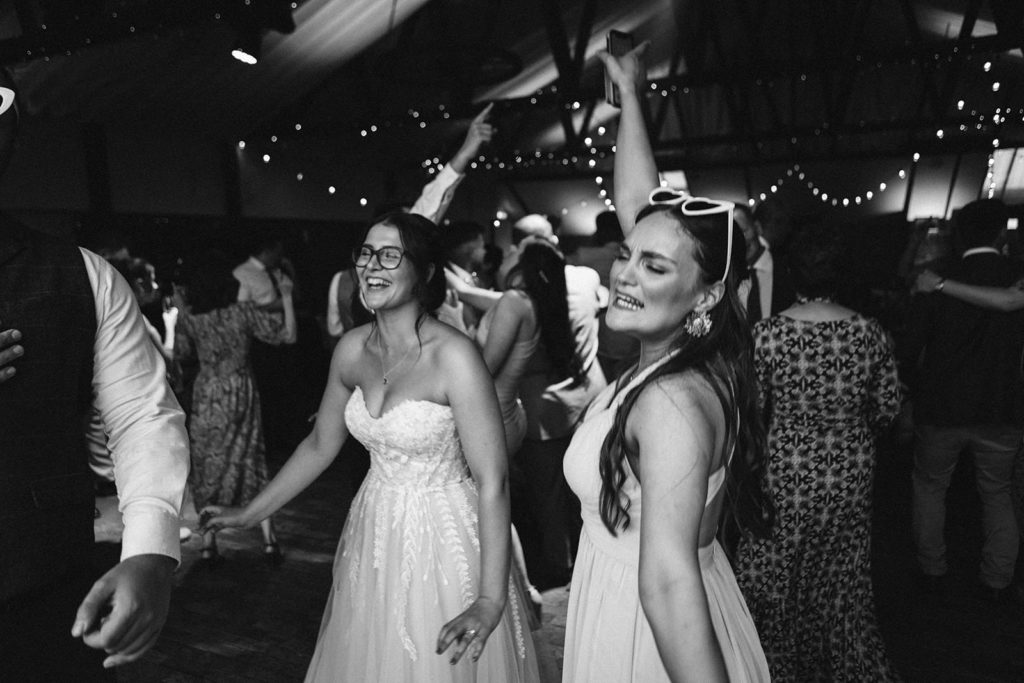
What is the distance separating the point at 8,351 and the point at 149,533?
31cm

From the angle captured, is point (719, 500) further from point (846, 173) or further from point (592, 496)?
point (846, 173)

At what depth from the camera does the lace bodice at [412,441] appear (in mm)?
1786

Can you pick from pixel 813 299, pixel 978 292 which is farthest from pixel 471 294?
pixel 978 292

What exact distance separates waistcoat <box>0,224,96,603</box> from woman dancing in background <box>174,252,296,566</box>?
267cm

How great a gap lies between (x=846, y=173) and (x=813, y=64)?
602 cm

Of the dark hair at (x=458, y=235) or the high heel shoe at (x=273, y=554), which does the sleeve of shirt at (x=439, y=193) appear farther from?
the high heel shoe at (x=273, y=554)

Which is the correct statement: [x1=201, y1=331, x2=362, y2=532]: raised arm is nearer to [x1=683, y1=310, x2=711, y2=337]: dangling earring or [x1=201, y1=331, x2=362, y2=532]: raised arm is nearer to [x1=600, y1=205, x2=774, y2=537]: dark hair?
[x1=600, y1=205, x2=774, y2=537]: dark hair

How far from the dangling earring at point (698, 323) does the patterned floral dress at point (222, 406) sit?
3.02 m

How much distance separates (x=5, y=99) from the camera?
1021 millimetres

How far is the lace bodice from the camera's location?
179cm

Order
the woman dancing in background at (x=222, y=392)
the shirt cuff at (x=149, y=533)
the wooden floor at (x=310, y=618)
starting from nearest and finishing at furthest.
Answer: the shirt cuff at (x=149, y=533) → the wooden floor at (x=310, y=618) → the woman dancing in background at (x=222, y=392)

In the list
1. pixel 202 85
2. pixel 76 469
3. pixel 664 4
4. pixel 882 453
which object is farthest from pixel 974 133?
pixel 76 469

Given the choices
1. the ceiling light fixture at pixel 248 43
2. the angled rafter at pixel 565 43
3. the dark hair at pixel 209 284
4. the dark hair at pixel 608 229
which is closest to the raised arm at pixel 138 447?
the dark hair at pixel 209 284

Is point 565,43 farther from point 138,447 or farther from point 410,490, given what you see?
point 138,447
